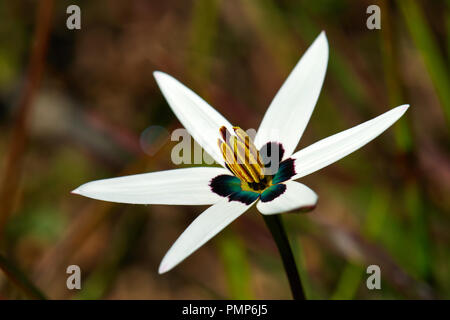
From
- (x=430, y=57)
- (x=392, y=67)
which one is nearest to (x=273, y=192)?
(x=392, y=67)

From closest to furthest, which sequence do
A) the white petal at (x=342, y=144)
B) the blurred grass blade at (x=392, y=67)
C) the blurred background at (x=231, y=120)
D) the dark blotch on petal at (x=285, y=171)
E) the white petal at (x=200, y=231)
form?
the white petal at (x=200, y=231)
the white petal at (x=342, y=144)
the dark blotch on petal at (x=285, y=171)
the blurred grass blade at (x=392, y=67)
the blurred background at (x=231, y=120)

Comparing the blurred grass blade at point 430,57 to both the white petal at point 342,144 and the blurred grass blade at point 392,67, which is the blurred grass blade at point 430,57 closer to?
the blurred grass blade at point 392,67

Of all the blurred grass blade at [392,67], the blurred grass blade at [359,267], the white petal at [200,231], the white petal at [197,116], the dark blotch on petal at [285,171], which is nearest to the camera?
the white petal at [200,231]

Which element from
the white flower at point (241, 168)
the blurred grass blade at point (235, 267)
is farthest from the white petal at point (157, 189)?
the blurred grass blade at point (235, 267)

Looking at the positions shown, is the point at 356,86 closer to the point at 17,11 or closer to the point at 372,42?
the point at 372,42

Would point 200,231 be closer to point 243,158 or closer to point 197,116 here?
point 243,158

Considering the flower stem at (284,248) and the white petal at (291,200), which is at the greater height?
the white petal at (291,200)

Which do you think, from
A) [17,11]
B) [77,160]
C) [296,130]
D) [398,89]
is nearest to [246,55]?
[77,160]
